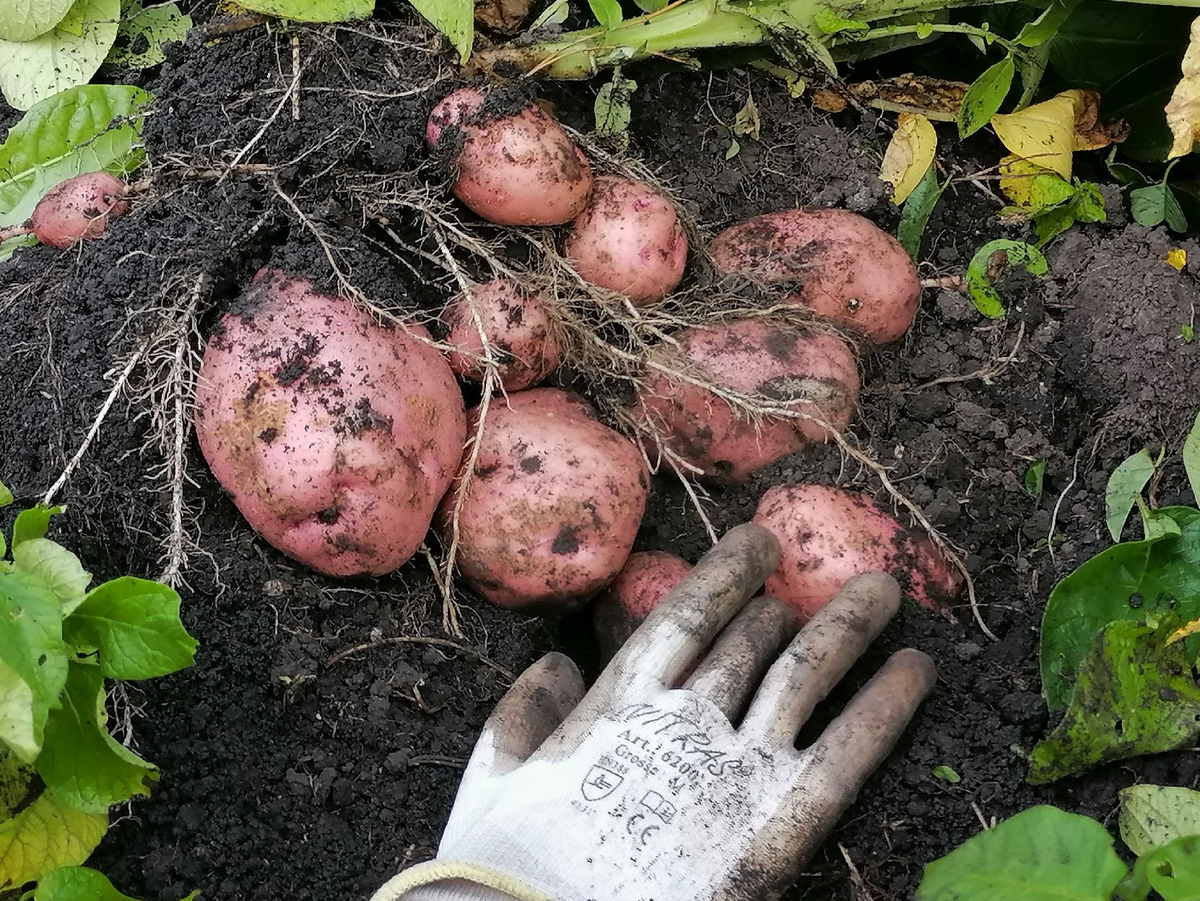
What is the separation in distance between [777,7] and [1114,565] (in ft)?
3.33

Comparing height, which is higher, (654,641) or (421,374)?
(421,374)

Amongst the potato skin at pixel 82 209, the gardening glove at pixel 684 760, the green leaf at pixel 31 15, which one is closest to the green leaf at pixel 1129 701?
the gardening glove at pixel 684 760

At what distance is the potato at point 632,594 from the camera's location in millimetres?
1433

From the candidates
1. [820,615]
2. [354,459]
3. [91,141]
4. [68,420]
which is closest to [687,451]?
[820,615]

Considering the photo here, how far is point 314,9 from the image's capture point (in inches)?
53.9

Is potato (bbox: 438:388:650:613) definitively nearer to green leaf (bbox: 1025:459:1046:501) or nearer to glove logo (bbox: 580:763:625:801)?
glove logo (bbox: 580:763:625:801)

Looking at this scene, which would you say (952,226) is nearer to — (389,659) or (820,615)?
(820,615)

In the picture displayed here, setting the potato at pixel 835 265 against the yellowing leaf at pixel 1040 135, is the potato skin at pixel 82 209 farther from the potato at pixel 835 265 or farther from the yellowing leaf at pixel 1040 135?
the yellowing leaf at pixel 1040 135

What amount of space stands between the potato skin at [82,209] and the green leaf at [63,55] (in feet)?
1.54

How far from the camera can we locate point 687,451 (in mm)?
1553

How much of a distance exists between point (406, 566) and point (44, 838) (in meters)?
0.55

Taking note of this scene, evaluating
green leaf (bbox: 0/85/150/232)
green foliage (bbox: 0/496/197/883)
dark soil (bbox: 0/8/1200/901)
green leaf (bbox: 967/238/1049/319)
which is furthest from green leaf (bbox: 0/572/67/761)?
green leaf (bbox: 967/238/1049/319)

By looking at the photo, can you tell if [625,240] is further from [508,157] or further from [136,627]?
[136,627]

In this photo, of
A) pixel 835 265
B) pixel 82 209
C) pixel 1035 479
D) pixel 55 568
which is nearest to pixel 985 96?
pixel 835 265
